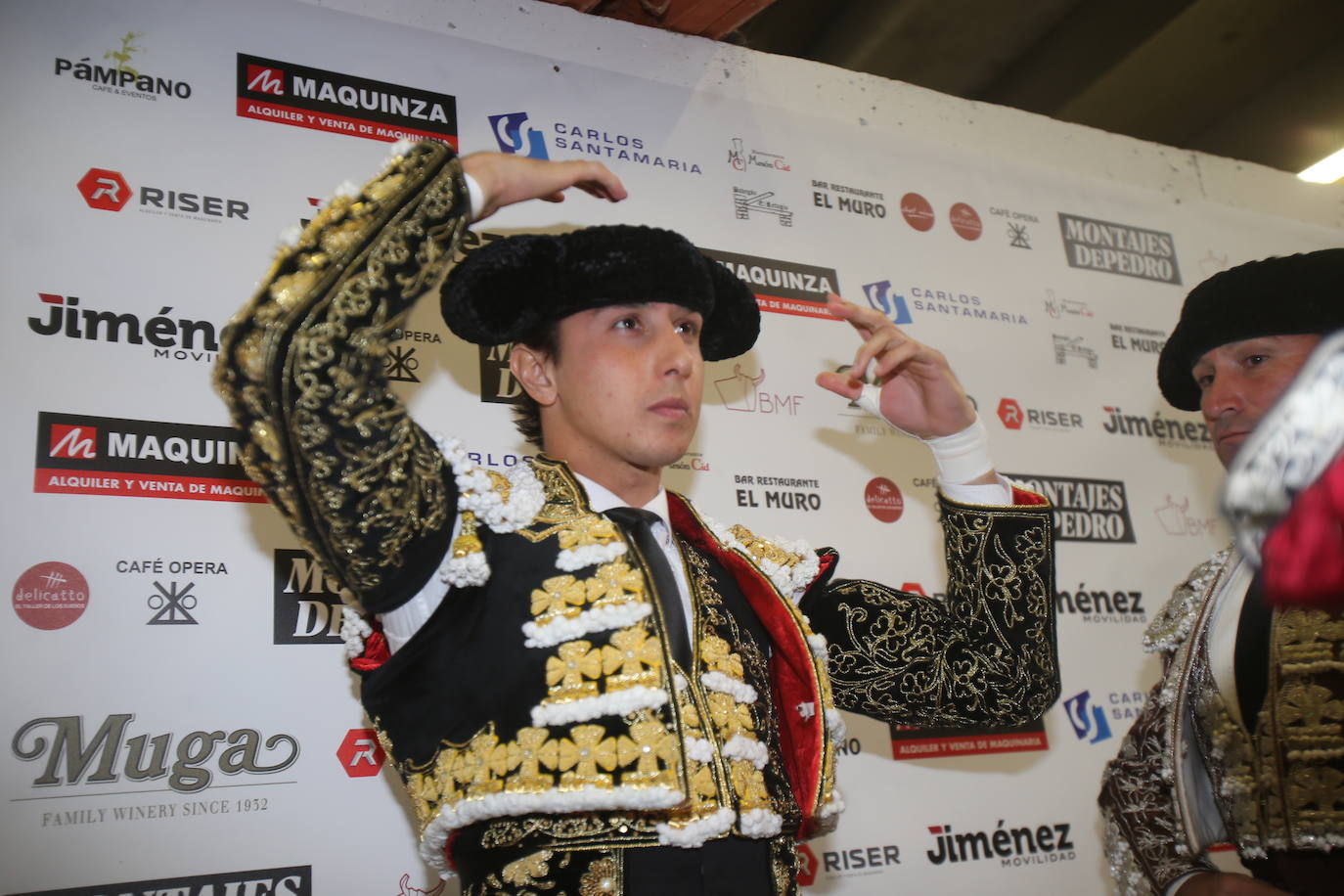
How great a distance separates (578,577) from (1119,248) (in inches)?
106

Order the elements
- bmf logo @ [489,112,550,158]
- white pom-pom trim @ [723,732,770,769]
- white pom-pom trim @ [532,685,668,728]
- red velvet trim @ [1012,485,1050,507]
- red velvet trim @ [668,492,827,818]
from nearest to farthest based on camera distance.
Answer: white pom-pom trim @ [532,685,668,728] < white pom-pom trim @ [723,732,770,769] < red velvet trim @ [668,492,827,818] < red velvet trim @ [1012,485,1050,507] < bmf logo @ [489,112,550,158]

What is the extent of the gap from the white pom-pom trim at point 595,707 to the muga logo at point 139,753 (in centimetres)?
93

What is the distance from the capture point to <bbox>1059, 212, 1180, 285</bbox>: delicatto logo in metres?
3.39

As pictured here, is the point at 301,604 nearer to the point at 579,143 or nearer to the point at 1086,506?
the point at 579,143

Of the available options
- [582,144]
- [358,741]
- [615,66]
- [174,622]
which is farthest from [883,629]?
[615,66]

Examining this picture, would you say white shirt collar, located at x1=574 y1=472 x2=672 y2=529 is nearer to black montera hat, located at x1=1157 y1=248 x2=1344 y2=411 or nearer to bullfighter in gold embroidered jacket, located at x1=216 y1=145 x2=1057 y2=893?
bullfighter in gold embroidered jacket, located at x1=216 y1=145 x2=1057 y2=893

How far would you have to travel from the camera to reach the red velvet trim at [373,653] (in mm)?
1448

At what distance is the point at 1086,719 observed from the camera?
2.89 meters

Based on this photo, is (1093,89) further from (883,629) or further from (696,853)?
(696,853)

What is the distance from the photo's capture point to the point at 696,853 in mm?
1324

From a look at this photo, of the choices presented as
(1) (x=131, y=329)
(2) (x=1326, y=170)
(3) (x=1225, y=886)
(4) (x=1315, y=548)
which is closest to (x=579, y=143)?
(1) (x=131, y=329)

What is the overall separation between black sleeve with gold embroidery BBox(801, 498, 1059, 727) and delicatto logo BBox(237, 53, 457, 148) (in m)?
1.44

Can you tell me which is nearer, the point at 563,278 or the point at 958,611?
the point at 563,278

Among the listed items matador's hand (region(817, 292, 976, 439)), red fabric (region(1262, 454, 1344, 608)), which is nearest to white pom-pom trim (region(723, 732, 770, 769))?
matador's hand (region(817, 292, 976, 439))
